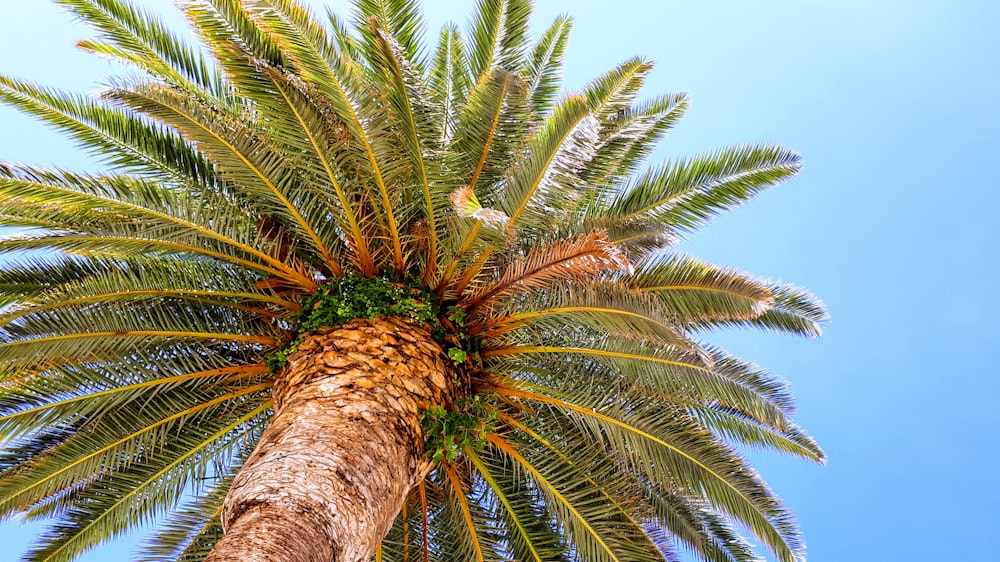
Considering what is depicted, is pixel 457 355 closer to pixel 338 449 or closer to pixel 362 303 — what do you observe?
pixel 362 303

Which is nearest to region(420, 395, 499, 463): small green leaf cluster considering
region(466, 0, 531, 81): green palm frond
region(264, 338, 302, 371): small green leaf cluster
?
region(264, 338, 302, 371): small green leaf cluster

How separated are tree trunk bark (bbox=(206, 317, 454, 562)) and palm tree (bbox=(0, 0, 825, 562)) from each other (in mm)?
36

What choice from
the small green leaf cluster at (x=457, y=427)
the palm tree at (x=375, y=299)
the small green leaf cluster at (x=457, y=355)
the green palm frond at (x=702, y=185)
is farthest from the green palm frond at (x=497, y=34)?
the small green leaf cluster at (x=457, y=427)

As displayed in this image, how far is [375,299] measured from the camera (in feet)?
23.5

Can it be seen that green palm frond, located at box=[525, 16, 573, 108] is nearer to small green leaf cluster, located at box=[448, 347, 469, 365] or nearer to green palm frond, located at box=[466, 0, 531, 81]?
green palm frond, located at box=[466, 0, 531, 81]

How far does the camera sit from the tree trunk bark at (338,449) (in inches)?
191

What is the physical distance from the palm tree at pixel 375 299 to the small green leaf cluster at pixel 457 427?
0.02 m

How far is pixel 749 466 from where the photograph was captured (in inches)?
320

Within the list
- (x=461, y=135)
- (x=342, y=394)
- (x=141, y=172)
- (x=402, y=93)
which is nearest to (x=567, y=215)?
(x=461, y=135)

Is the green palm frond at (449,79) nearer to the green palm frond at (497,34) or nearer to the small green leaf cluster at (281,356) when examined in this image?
the green palm frond at (497,34)

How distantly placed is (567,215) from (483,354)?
4.88 ft

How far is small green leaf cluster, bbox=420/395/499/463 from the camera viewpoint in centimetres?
670

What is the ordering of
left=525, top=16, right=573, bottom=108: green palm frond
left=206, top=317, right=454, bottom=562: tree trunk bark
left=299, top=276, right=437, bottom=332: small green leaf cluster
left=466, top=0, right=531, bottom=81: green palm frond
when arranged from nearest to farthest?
left=206, top=317, right=454, bottom=562: tree trunk bark, left=299, top=276, right=437, bottom=332: small green leaf cluster, left=466, top=0, right=531, bottom=81: green palm frond, left=525, top=16, right=573, bottom=108: green palm frond

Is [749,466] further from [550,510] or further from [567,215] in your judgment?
[567,215]
